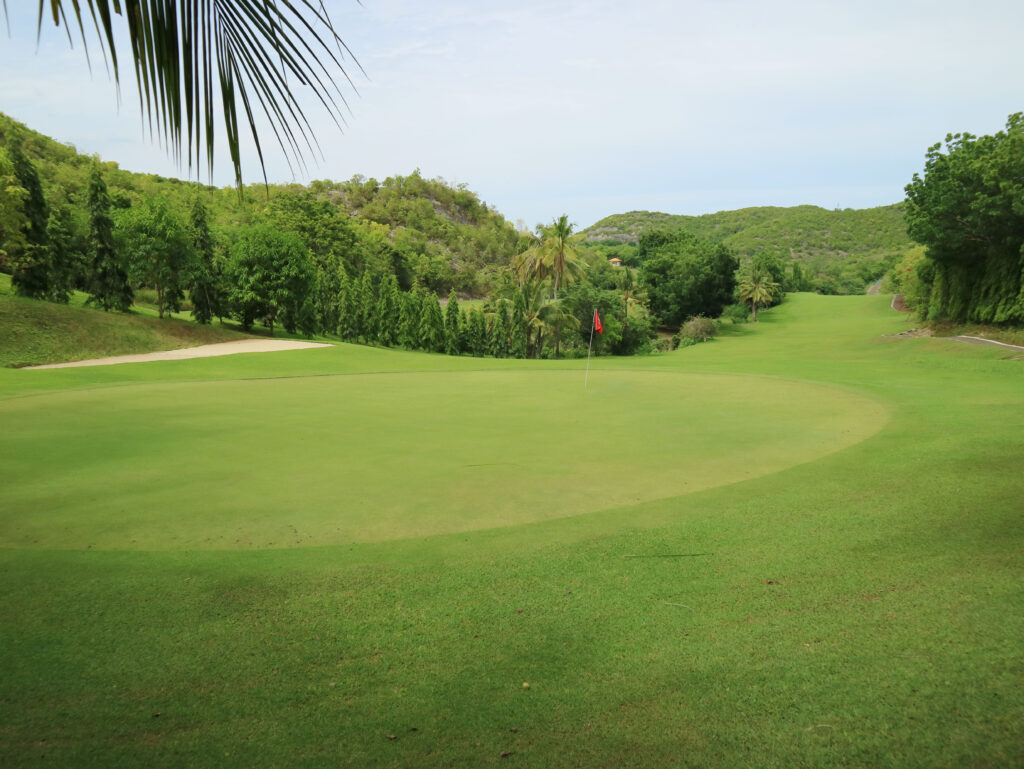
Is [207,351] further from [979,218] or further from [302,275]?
[979,218]

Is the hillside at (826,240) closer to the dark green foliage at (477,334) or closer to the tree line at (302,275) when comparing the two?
the tree line at (302,275)

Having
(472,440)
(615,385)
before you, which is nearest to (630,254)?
(615,385)

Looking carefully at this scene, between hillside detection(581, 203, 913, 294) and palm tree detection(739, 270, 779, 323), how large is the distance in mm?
32897

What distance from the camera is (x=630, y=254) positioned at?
13262 cm

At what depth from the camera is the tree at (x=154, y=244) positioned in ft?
114

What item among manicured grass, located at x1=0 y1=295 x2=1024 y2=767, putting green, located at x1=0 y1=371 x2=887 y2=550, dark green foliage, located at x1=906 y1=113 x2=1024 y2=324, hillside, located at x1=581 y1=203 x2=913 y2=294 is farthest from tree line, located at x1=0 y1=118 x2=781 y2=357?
hillside, located at x1=581 y1=203 x2=913 y2=294

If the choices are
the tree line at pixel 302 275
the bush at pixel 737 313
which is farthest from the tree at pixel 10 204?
the bush at pixel 737 313

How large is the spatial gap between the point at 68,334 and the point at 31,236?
11.8 metres

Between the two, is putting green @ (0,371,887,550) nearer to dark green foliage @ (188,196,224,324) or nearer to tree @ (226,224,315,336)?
dark green foliage @ (188,196,224,324)

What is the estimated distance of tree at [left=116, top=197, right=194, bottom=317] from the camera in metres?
34.6

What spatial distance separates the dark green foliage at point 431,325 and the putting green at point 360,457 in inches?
1453

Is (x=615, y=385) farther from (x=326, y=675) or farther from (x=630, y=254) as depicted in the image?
(x=630, y=254)

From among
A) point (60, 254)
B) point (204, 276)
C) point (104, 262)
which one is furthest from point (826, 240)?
point (60, 254)

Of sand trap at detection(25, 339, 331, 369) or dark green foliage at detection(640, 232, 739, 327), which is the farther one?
dark green foliage at detection(640, 232, 739, 327)
